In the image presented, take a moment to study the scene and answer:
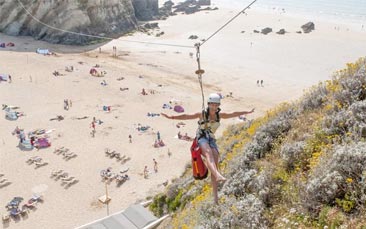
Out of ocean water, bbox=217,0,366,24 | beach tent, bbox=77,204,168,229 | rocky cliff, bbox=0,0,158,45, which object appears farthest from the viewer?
ocean water, bbox=217,0,366,24

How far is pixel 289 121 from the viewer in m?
7.67

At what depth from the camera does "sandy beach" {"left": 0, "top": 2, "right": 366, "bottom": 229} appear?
64.1 ft

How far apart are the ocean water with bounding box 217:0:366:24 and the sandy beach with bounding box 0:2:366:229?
6640 mm

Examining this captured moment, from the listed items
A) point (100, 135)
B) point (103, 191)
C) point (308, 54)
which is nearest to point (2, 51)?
point (100, 135)

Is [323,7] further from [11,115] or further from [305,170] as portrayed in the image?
[305,170]

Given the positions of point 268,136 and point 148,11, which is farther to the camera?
point 148,11

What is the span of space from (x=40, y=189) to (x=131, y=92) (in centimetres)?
1726

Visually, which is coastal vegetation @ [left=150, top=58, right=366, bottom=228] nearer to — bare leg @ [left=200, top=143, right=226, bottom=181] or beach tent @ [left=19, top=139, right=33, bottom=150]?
bare leg @ [left=200, top=143, right=226, bottom=181]

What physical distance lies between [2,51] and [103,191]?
34.2 metres

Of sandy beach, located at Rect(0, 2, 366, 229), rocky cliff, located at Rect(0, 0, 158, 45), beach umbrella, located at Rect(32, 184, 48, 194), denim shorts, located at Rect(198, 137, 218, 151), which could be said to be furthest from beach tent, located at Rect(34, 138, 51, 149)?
rocky cliff, located at Rect(0, 0, 158, 45)

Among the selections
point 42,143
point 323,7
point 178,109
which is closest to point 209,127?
A: point 42,143

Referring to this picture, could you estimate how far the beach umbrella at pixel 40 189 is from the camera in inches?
752

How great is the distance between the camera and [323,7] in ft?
248

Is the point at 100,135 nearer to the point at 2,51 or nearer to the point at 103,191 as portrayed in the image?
the point at 103,191
